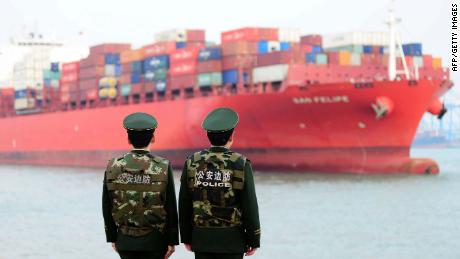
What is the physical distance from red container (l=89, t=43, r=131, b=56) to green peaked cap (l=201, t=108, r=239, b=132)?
47617 millimetres

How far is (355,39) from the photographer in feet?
134

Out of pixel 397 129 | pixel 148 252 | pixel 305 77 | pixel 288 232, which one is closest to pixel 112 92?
pixel 305 77

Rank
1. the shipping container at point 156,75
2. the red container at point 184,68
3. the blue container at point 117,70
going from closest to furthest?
the red container at point 184,68
the shipping container at point 156,75
the blue container at point 117,70

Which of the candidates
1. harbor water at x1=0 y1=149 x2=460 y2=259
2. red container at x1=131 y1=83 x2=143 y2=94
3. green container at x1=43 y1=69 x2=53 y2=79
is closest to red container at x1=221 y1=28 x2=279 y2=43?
red container at x1=131 y1=83 x2=143 y2=94

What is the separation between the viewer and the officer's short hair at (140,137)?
6.26m

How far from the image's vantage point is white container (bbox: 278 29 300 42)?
42.8 meters

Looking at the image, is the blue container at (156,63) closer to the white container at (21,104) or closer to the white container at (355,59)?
the white container at (355,59)

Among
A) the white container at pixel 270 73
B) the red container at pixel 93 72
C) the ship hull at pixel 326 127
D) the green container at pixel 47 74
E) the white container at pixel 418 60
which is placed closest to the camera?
the ship hull at pixel 326 127

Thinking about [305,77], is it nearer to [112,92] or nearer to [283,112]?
[283,112]

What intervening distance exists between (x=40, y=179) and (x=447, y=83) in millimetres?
19412

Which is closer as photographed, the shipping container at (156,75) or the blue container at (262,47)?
the blue container at (262,47)

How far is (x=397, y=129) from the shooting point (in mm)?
34594

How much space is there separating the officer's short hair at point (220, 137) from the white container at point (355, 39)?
3520 centimetres

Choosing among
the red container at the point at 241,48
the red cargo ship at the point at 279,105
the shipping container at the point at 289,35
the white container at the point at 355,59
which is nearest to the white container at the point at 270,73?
the red cargo ship at the point at 279,105
